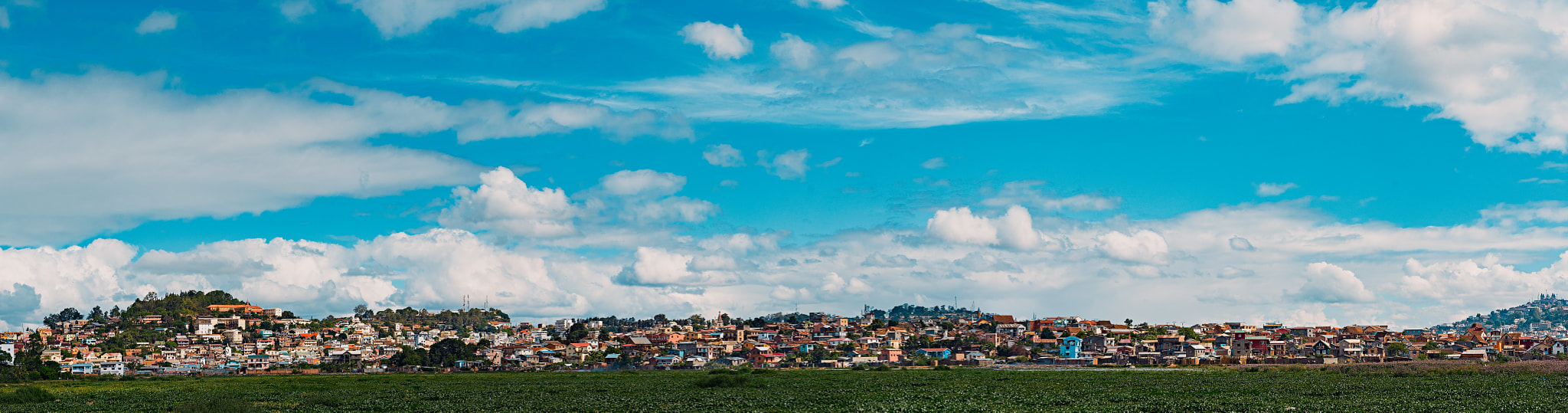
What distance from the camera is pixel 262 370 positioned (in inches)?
5404

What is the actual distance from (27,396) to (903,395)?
50562 millimetres

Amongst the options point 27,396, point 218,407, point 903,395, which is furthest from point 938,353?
point 218,407

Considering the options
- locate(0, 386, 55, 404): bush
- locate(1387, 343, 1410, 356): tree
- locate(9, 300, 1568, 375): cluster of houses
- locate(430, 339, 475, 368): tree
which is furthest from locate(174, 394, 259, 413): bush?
locate(1387, 343, 1410, 356): tree

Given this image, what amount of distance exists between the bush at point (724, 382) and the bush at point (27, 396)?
38179 millimetres

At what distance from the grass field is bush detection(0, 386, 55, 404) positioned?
1.19 m

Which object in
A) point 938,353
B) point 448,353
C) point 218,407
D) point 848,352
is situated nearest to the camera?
point 218,407

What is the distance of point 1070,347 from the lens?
148 m

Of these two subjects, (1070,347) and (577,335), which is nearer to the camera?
(1070,347)

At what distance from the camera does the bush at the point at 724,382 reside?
70625mm

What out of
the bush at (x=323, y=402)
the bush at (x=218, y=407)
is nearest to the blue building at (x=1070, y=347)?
the bush at (x=323, y=402)

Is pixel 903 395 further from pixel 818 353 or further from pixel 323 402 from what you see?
pixel 818 353

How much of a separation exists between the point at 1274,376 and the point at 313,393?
63252 mm

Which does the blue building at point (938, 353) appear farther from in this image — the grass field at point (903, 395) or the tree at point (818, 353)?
the grass field at point (903, 395)

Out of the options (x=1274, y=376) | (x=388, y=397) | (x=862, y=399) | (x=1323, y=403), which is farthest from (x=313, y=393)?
(x=1274, y=376)
